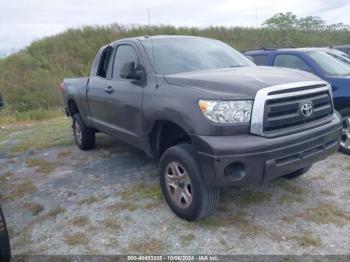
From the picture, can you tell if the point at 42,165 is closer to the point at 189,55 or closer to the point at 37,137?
the point at 37,137

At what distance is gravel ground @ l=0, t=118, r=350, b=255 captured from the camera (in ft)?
10.8

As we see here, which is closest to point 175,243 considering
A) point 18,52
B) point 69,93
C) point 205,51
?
point 205,51

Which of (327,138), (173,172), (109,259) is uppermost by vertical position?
(327,138)

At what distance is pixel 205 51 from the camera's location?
461 cm

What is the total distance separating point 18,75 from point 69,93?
45.8 feet

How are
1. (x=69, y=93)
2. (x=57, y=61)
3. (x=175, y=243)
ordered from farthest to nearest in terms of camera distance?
(x=57, y=61), (x=69, y=93), (x=175, y=243)

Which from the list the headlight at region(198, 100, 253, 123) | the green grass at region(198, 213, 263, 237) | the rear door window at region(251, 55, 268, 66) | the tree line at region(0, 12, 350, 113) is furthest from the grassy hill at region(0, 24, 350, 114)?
the headlight at region(198, 100, 253, 123)

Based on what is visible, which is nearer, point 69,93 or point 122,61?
point 122,61

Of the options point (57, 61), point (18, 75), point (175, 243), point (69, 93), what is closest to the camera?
point (175, 243)

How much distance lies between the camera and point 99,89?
5289 mm

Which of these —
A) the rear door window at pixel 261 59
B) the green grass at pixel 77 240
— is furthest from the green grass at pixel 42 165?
the rear door window at pixel 261 59

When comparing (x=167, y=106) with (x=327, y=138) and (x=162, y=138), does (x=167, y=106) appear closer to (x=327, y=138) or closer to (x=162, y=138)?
(x=162, y=138)

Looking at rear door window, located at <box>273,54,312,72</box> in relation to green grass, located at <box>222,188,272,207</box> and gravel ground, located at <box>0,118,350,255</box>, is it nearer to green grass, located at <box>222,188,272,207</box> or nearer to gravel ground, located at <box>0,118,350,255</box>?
gravel ground, located at <box>0,118,350,255</box>

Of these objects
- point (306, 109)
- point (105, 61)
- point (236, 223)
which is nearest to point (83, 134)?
point (105, 61)
